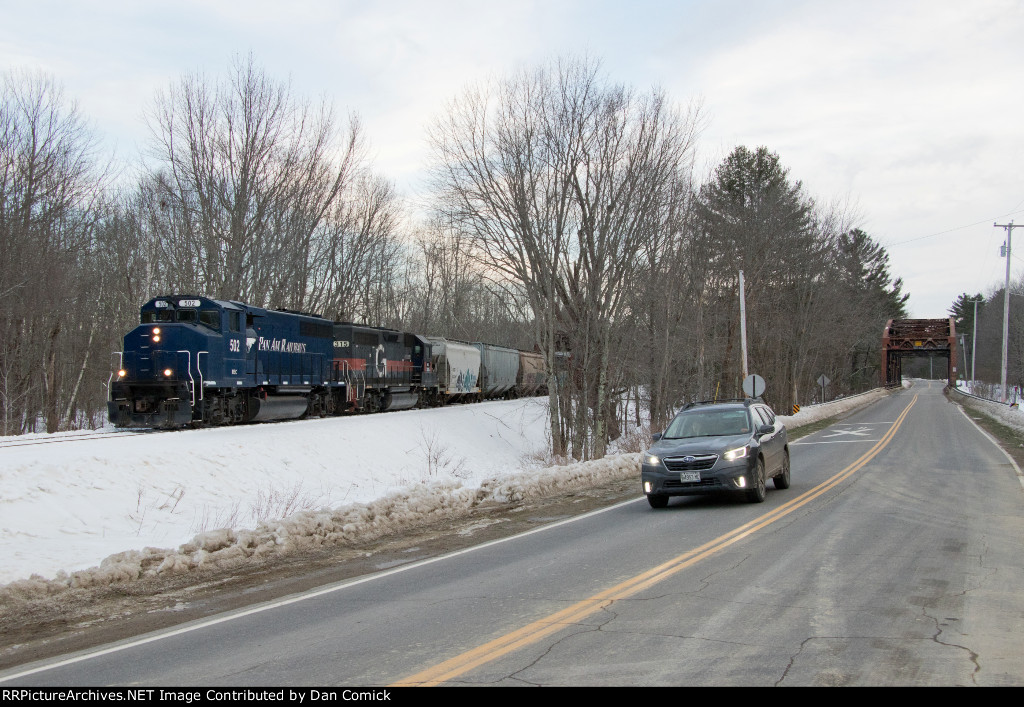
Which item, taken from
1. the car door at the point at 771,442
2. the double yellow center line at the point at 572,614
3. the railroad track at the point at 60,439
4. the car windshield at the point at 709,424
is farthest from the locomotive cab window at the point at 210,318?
the double yellow center line at the point at 572,614

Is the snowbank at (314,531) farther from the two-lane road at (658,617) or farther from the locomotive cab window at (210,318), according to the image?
the locomotive cab window at (210,318)

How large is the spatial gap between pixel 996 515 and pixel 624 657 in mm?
9424

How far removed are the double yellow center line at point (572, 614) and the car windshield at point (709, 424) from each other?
2267 mm

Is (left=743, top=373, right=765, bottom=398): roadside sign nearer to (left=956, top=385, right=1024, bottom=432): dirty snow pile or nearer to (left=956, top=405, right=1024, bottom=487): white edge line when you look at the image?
(left=956, top=405, right=1024, bottom=487): white edge line

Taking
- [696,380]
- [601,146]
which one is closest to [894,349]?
[696,380]

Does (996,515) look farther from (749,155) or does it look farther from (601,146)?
(749,155)

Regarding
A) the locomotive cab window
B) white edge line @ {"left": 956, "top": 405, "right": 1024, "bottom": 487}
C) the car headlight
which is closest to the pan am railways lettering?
the locomotive cab window

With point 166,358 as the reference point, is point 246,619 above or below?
below

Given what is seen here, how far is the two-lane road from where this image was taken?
5270 mm

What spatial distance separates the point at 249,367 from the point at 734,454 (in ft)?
52.2

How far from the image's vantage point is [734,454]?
13414 millimetres

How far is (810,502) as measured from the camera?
13.8m

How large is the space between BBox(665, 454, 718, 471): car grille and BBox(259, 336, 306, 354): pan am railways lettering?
15.7 m
